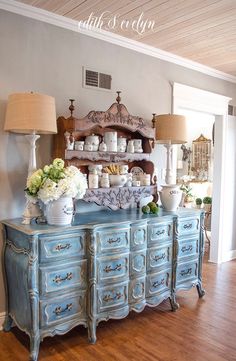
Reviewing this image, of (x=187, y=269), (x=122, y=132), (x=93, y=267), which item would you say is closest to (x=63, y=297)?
(x=93, y=267)

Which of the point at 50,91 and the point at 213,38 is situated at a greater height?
the point at 213,38

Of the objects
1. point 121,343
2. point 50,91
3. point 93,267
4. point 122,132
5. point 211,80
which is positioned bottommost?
point 121,343

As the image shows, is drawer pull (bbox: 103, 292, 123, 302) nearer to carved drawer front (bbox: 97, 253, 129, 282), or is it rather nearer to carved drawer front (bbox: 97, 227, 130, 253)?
carved drawer front (bbox: 97, 253, 129, 282)

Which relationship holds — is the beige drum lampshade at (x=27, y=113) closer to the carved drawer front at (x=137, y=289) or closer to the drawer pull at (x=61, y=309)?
the drawer pull at (x=61, y=309)

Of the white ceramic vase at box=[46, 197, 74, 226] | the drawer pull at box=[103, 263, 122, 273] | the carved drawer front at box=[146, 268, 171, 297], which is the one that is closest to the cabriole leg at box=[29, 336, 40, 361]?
the drawer pull at box=[103, 263, 122, 273]

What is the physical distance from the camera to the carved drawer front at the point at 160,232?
291 centimetres

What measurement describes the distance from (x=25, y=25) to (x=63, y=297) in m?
2.23

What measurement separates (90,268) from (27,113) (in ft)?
4.15

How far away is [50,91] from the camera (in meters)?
2.91

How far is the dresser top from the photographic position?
2.36 meters

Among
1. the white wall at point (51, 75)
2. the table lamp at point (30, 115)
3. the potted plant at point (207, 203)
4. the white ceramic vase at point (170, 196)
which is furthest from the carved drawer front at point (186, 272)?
the potted plant at point (207, 203)

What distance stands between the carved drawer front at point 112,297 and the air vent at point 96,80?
1.87m

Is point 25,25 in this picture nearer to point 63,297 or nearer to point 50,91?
point 50,91

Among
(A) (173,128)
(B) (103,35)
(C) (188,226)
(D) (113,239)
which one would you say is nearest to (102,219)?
(D) (113,239)
